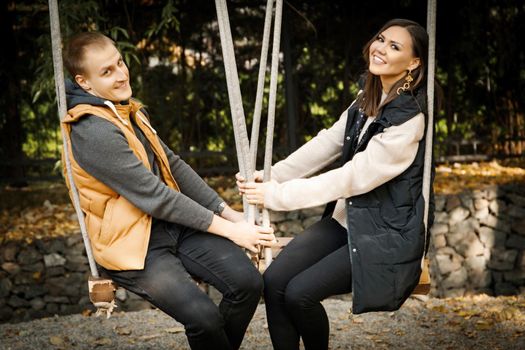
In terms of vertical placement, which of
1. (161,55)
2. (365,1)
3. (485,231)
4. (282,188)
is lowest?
(485,231)

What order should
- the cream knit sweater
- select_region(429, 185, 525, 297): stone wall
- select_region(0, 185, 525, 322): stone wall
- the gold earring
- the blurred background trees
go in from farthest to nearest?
the blurred background trees → select_region(429, 185, 525, 297): stone wall → select_region(0, 185, 525, 322): stone wall → the gold earring → the cream knit sweater

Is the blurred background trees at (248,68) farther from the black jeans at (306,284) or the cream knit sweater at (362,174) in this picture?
the cream knit sweater at (362,174)

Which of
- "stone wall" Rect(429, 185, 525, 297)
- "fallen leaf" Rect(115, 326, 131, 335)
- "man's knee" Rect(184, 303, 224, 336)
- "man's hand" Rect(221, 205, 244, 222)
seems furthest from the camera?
"stone wall" Rect(429, 185, 525, 297)

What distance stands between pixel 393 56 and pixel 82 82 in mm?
1196

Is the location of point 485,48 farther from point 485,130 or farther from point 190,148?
point 190,148

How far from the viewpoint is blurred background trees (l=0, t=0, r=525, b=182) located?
6.30m

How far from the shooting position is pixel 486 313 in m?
4.53

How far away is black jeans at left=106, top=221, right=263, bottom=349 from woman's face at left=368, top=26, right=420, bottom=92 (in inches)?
35.5

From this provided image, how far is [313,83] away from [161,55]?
1.49 m

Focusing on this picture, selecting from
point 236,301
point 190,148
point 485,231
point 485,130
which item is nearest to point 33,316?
point 190,148

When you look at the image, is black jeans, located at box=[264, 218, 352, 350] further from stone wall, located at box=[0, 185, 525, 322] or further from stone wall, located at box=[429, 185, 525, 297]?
stone wall, located at box=[429, 185, 525, 297]

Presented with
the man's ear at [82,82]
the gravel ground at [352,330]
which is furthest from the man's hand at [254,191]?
the gravel ground at [352,330]

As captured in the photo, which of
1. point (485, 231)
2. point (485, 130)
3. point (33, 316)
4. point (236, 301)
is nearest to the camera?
point (236, 301)

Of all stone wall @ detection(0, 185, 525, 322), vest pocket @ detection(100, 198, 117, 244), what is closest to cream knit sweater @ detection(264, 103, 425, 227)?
vest pocket @ detection(100, 198, 117, 244)
